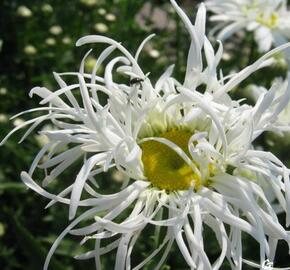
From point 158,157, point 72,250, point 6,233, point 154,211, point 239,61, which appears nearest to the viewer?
point 154,211

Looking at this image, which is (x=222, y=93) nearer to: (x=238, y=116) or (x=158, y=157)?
(x=238, y=116)

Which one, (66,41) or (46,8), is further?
(46,8)

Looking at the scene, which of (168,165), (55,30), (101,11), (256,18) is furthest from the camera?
(101,11)

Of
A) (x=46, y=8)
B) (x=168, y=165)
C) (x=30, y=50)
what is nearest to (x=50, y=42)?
(x=30, y=50)

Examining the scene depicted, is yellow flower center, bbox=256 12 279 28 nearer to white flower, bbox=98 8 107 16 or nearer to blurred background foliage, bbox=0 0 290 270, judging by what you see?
blurred background foliage, bbox=0 0 290 270

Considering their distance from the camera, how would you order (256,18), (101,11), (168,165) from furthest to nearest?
(101,11), (256,18), (168,165)

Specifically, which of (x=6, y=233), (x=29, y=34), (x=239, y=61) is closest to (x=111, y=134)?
(x=6, y=233)

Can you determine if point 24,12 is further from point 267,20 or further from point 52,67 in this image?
point 267,20
